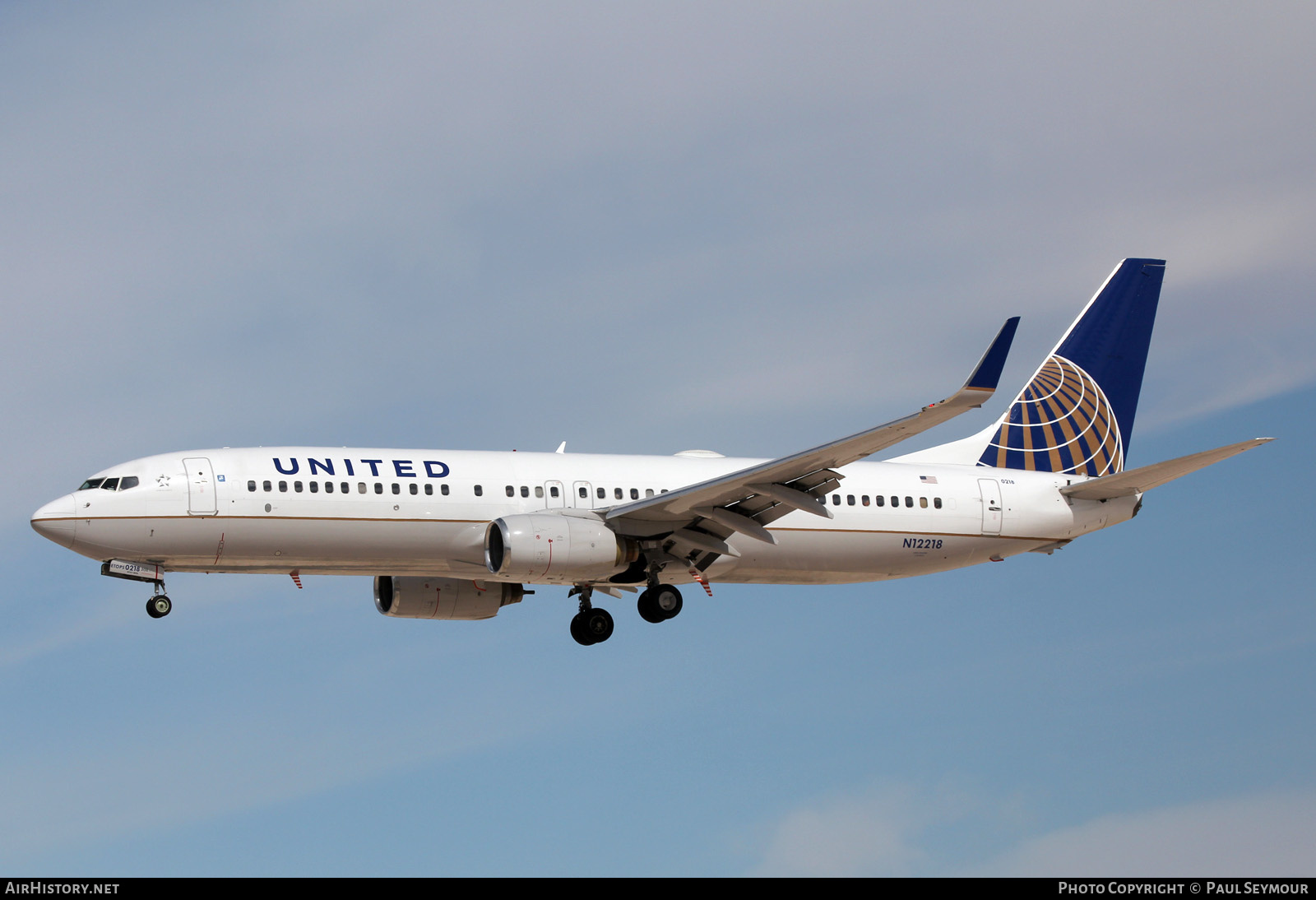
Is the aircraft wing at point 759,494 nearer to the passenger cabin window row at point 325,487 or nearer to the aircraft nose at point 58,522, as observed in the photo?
the passenger cabin window row at point 325,487

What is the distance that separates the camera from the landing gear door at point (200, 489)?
3359 centimetres

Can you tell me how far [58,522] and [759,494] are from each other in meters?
15.4

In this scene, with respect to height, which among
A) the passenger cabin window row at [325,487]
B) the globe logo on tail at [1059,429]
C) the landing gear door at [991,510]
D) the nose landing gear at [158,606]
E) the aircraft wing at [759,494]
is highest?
the globe logo on tail at [1059,429]

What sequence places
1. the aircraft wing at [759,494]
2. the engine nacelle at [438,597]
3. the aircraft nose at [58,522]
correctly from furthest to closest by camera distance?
1. the engine nacelle at [438,597]
2. the aircraft nose at [58,522]
3. the aircraft wing at [759,494]

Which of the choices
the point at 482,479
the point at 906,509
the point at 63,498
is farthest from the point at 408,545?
the point at 906,509

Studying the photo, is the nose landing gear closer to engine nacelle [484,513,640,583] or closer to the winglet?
engine nacelle [484,513,640,583]

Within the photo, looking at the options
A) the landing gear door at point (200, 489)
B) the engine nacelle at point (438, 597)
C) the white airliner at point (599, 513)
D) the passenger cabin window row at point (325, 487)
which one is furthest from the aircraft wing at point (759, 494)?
the landing gear door at point (200, 489)

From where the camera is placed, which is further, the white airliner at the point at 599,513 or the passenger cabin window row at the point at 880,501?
the passenger cabin window row at the point at 880,501

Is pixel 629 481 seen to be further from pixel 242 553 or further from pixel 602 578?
pixel 242 553

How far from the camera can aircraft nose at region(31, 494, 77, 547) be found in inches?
1313

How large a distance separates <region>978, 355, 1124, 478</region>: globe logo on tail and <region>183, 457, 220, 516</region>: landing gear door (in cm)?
2055

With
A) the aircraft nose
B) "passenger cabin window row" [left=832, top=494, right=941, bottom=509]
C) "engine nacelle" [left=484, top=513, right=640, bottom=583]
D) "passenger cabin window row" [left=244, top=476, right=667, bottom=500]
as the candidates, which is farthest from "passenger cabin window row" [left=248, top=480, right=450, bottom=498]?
"passenger cabin window row" [left=832, top=494, right=941, bottom=509]

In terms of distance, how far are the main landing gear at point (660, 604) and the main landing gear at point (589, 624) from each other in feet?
6.03
